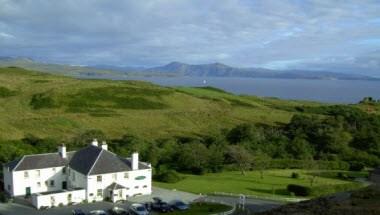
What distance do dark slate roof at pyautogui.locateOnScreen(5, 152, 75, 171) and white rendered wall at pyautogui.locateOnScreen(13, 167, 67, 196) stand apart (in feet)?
1.33

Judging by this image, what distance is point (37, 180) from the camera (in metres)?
47.4

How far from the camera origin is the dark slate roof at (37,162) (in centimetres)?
4700

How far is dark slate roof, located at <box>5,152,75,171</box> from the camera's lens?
4700 cm

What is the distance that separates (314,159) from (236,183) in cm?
2135

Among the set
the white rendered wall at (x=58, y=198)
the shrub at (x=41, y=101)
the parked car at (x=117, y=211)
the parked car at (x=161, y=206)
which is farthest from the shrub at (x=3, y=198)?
the shrub at (x=41, y=101)

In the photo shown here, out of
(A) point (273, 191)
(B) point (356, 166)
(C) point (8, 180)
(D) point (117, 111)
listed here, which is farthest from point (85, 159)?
(D) point (117, 111)

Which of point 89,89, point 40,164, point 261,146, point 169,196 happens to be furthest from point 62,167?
point 89,89

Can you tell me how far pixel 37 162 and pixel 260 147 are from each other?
34.6 meters

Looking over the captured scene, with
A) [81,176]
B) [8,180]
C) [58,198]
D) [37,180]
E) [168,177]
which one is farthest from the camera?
[168,177]

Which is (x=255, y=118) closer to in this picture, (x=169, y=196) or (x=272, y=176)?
(x=272, y=176)

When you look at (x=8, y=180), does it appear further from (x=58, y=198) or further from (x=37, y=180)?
(x=58, y=198)

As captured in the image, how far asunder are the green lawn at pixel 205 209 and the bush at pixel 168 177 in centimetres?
1013

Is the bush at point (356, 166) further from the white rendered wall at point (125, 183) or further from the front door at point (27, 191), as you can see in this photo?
the front door at point (27, 191)

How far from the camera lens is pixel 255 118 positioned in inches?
4090
